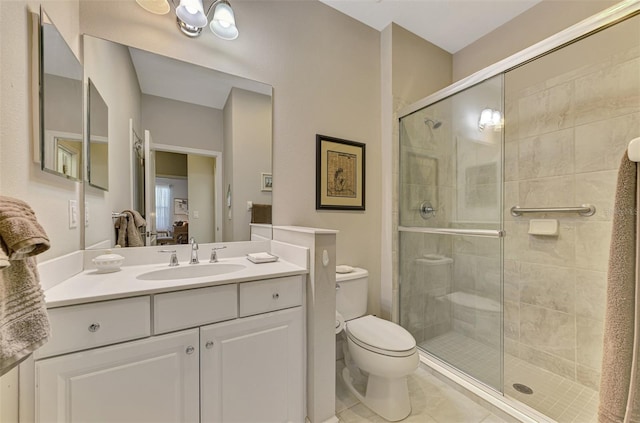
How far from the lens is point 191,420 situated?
3.37 feet

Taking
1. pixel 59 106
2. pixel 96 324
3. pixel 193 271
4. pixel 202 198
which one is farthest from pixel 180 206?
pixel 96 324

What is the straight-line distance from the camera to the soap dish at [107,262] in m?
1.20

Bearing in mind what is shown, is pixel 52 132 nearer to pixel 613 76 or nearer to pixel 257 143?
pixel 257 143

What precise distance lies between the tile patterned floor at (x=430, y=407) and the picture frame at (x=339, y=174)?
123cm

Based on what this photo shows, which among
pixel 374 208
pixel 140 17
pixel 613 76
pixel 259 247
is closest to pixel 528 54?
pixel 613 76

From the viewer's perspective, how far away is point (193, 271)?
1404mm

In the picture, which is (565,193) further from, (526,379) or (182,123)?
(182,123)

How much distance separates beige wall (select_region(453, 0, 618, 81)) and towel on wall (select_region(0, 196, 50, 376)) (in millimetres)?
2882

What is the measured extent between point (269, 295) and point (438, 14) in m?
2.38

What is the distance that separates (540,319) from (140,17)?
3.14m

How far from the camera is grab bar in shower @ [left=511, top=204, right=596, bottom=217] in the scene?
Result: 1.65 m

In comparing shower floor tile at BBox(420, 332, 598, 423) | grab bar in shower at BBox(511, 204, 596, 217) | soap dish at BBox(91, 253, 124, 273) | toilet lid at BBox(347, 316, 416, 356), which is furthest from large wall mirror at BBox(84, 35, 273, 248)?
grab bar in shower at BBox(511, 204, 596, 217)

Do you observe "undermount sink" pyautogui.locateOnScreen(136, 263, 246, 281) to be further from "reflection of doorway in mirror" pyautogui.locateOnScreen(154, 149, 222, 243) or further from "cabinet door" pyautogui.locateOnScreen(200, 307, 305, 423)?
"cabinet door" pyautogui.locateOnScreen(200, 307, 305, 423)

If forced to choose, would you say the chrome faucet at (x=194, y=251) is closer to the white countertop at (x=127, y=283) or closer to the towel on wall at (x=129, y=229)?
the white countertop at (x=127, y=283)
